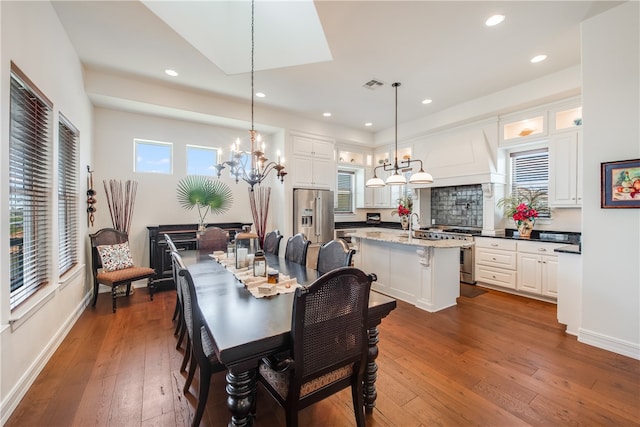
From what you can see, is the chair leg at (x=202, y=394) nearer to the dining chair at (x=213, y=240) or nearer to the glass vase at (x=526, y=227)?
the dining chair at (x=213, y=240)

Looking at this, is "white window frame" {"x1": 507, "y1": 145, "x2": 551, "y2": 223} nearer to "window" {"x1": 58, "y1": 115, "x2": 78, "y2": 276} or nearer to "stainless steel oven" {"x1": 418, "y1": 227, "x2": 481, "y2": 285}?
"stainless steel oven" {"x1": 418, "y1": 227, "x2": 481, "y2": 285}

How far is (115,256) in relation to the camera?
379cm

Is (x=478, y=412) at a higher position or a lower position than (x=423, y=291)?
lower

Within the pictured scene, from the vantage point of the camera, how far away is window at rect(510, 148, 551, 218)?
430 centimetres

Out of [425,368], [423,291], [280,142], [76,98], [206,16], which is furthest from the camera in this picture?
[280,142]

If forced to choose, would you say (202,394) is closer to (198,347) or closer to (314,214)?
(198,347)

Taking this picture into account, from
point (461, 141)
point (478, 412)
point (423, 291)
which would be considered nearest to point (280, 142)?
point (461, 141)

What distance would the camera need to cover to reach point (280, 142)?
5.38m

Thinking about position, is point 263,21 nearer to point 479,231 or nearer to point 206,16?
point 206,16

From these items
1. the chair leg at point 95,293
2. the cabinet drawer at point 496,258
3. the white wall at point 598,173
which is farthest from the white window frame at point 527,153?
the chair leg at point 95,293

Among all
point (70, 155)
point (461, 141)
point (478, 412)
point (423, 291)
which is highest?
point (461, 141)

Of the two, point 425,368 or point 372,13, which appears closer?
point 425,368

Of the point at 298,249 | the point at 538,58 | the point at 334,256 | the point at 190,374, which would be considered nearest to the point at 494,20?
the point at 538,58

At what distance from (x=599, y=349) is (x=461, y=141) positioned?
11.5 feet
